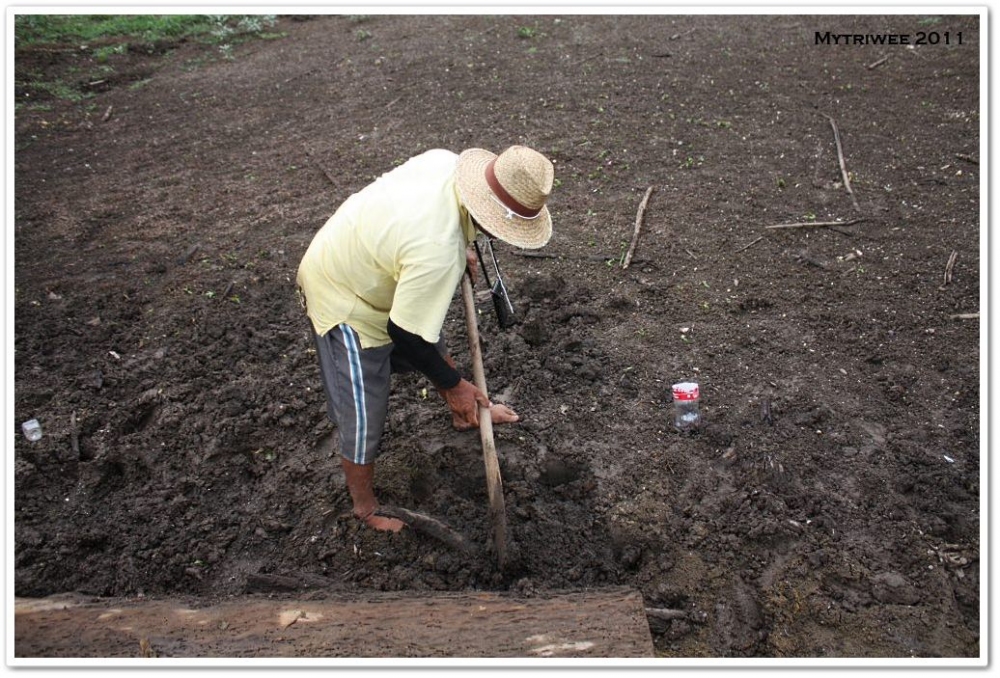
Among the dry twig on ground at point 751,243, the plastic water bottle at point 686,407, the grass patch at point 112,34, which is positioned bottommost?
the plastic water bottle at point 686,407

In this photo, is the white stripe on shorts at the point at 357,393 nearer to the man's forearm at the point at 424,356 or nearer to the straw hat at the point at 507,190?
the man's forearm at the point at 424,356

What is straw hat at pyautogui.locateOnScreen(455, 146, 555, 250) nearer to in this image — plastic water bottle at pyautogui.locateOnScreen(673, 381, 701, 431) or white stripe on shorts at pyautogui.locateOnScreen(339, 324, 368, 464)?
white stripe on shorts at pyautogui.locateOnScreen(339, 324, 368, 464)

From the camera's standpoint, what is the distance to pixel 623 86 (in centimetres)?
697

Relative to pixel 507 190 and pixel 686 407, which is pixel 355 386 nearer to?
pixel 507 190

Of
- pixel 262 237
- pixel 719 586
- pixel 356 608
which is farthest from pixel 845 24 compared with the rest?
pixel 356 608

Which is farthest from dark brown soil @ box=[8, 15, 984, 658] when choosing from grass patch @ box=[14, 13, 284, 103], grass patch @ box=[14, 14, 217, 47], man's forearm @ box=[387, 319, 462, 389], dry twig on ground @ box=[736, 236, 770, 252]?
grass patch @ box=[14, 14, 217, 47]

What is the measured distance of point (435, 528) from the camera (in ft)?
9.96

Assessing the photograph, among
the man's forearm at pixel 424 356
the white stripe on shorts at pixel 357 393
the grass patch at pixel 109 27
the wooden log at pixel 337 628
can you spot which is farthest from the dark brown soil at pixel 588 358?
the grass patch at pixel 109 27

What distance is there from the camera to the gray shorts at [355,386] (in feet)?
9.03

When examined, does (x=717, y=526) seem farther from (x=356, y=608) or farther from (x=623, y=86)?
(x=623, y=86)

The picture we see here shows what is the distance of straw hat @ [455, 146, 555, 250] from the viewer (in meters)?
2.43

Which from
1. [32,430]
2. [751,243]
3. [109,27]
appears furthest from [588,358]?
[109,27]

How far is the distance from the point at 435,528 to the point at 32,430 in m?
2.21

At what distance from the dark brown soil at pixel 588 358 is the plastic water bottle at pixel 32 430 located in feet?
0.17
